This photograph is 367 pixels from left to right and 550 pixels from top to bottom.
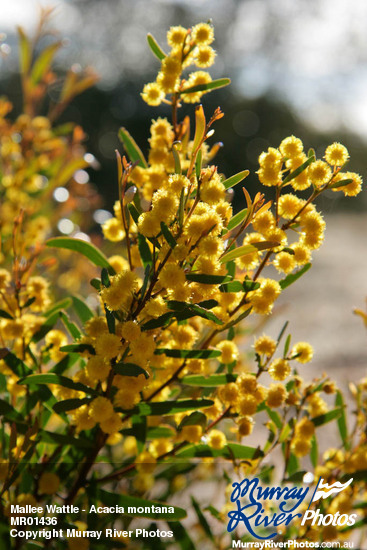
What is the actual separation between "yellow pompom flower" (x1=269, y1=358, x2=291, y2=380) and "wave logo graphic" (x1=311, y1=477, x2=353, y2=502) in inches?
6.4

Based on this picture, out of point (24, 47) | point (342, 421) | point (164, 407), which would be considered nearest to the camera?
point (164, 407)

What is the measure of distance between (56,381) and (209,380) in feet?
0.55

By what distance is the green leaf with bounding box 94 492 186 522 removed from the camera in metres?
0.50

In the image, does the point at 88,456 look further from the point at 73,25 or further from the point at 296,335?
Answer: the point at 73,25

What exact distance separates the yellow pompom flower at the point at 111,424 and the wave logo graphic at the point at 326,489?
27 cm

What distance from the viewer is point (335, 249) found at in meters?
3.69

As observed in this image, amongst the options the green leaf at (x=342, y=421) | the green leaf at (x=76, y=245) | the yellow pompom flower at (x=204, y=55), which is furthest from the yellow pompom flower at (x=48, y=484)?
the yellow pompom flower at (x=204, y=55)

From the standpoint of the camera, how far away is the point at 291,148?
463mm

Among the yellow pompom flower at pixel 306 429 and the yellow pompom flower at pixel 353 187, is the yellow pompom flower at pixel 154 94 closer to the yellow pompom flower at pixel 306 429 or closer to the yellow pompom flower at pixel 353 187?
the yellow pompom flower at pixel 353 187

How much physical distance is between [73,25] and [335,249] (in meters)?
3.45

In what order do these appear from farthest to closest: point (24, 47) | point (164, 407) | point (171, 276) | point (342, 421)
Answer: point (24, 47) → point (342, 421) → point (164, 407) → point (171, 276)

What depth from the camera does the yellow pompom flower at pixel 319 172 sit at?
453 millimetres

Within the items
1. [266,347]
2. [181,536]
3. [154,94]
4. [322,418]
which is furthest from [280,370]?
[154,94]

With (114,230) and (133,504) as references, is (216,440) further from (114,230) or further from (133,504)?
(114,230)
